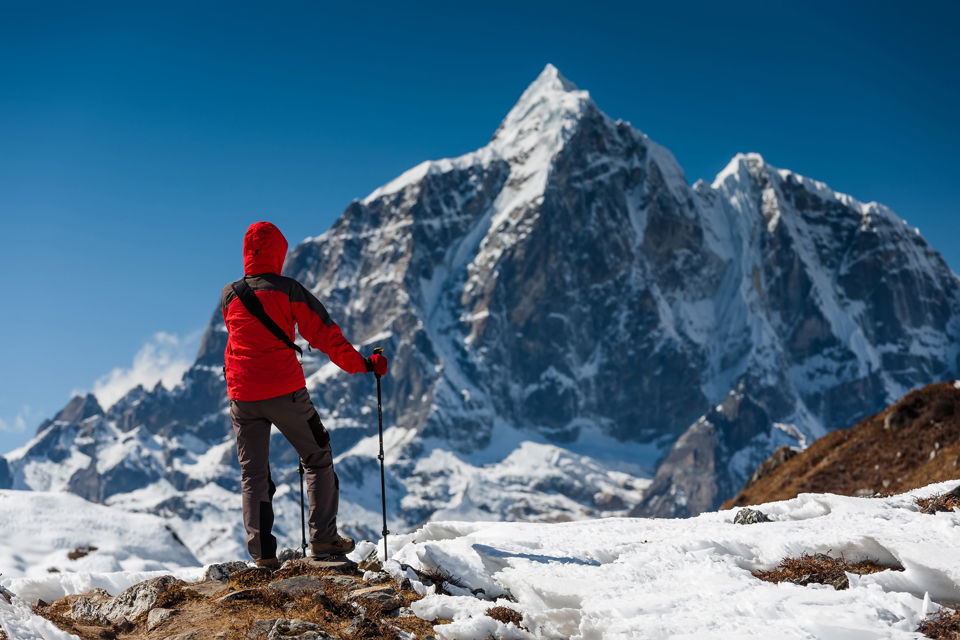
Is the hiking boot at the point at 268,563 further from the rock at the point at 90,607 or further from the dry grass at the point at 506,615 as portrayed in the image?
the dry grass at the point at 506,615

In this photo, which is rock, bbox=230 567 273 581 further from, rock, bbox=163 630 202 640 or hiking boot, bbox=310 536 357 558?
rock, bbox=163 630 202 640

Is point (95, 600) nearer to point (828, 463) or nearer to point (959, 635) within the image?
point (959, 635)

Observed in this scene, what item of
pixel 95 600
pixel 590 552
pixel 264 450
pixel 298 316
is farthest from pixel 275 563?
pixel 590 552

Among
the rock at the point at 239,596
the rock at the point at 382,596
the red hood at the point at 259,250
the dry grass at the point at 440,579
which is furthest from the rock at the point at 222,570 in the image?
the red hood at the point at 259,250

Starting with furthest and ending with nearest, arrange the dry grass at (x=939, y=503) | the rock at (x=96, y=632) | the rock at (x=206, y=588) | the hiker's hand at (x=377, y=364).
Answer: the dry grass at (x=939, y=503) < the hiker's hand at (x=377, y=364) < the rock at (x=206, y=588) < the rock at (x=96, y=632)

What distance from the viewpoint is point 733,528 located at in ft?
42.7

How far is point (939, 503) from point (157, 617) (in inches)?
428

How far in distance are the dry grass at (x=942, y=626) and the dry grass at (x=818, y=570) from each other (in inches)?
50.7

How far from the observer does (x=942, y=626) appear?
28.1ft

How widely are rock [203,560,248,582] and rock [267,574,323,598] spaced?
114 cm

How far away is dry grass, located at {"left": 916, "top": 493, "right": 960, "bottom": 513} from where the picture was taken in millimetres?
12953

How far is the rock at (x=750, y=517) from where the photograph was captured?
1417 cm

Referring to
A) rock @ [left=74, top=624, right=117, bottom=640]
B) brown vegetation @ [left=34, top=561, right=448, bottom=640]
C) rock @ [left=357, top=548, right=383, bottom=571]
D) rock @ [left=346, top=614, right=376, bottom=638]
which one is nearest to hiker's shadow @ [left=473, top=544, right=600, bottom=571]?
brown vegetation @ [left=34, top=561, right=448, bottom=640]

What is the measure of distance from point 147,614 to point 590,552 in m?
5.62
